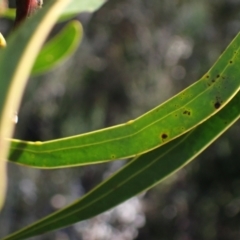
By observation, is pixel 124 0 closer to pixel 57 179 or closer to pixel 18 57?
pixel 57 179

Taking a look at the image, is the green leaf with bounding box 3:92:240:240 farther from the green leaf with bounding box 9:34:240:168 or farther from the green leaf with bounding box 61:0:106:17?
the green leaf with bounding box 61:0:106:17

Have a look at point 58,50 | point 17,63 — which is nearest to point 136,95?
point 58,50

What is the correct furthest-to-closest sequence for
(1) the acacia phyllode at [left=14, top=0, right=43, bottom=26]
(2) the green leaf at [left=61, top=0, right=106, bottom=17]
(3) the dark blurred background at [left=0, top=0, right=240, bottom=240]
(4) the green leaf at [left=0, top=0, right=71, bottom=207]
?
(3) the dark blurred background at [left=0, top=0, right=240, bottom=240], (2) the green leaf at [left=61, top=0, right=106, bottom=17], (1) the acacia phyllode at [left=14, top=0, right=43, bottom=26], (4) the green leaf at [left=0, top=0, right=71, bottom=207]

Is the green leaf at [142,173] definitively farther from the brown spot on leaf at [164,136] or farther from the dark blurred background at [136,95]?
the dark blurred background at [136,95]

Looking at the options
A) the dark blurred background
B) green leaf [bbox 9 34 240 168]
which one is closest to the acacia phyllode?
green leaf [bbox 9 34 240 168]

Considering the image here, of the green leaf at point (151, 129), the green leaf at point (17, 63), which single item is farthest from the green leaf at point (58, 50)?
the green leaf at point (17, 63)

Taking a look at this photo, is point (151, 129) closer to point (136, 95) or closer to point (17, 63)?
point (17, 63)
